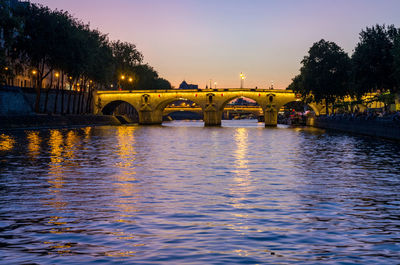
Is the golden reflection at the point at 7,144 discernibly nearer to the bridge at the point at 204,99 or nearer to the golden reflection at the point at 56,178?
the golden reflection at the point at 56,178

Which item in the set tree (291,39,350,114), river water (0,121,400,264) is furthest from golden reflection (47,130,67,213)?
tree (291,39,350,114)

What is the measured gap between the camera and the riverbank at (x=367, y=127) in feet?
167

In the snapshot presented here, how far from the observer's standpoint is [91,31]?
328ft

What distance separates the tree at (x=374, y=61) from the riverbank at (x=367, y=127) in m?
5.08

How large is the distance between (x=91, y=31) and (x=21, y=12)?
26.4 meters

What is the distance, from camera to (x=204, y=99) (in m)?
130

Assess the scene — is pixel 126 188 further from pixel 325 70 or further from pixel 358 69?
pixel 325 70

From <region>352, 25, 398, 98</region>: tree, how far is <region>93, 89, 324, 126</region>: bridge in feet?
175

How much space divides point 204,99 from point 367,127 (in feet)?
232

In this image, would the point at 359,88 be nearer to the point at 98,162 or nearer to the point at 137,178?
the point at 98,162

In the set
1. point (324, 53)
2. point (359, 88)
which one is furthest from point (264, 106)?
point (359, 88)

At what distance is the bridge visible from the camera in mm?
125312

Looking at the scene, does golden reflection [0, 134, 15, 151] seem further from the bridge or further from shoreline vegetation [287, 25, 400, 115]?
the bridge

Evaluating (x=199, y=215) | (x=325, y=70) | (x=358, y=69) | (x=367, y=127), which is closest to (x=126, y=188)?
(x=199, y=215)
